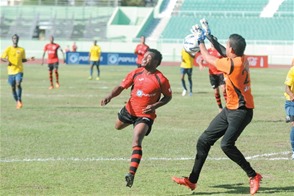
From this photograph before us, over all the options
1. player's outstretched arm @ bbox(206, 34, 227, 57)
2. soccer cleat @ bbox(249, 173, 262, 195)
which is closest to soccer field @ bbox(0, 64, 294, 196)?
soccer cleat @ bbox(249, 173, 262, 195)

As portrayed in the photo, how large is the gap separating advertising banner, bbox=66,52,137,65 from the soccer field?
37589mm

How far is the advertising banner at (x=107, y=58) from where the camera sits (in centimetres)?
6556

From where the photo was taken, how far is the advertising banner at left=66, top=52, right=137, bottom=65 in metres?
65.6

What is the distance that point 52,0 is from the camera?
289 ft

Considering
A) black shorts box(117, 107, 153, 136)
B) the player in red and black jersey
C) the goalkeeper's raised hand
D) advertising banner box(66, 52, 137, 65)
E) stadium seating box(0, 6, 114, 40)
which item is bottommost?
advertising banner box(66, 52, 137, 65)

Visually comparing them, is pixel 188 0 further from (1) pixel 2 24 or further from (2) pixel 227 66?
(2) pixel 227 66

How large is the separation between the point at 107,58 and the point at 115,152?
50.9m

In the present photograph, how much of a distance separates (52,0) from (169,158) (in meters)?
75.1

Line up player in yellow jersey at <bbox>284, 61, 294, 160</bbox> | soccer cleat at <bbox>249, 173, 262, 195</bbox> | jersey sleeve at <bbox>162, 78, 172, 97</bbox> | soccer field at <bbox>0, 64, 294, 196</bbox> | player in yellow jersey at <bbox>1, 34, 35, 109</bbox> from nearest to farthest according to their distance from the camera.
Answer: soccer cleat at <bbox>249, 173, 262, 195</bbox>, soccer field at <bbox>0, 64, 294, 196</bbox>, jersey sleeve at <bbox>162, 78, 172, 97</bbox>, player in yellow jersey at <bbox>284, 61, 294, 160</bbox>, player in yellow jersey at <bbox>1, 34, 35, 109</bbox>

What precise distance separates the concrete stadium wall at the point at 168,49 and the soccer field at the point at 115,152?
134 ft

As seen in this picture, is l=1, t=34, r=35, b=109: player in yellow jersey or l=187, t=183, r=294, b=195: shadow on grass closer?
l=187, t=183, r=294, b=195: shadow on grass

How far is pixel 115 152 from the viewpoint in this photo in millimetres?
15516

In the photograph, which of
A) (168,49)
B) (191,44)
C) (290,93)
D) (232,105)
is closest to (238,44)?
(232,105)

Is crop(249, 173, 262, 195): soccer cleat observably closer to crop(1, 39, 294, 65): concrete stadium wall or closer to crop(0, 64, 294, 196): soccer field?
crop(0, 64, 294, 196): soccer field
